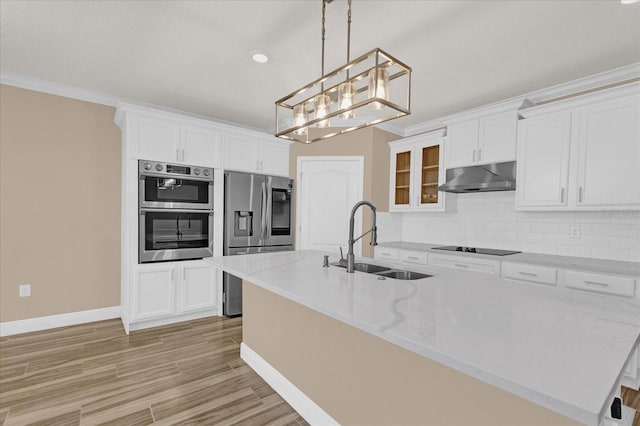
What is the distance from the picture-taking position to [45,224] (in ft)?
10.7

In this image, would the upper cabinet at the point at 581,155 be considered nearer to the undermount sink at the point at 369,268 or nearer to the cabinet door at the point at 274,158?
the undermount sink at the point at 369,268

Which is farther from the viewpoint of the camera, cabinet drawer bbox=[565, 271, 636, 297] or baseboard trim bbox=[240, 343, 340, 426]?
cabinet drawer bbox=[565, 271, 636, 297]

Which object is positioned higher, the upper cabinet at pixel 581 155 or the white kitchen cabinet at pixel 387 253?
the upper cabinet at pixel 581 155

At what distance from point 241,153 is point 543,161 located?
3302 mm

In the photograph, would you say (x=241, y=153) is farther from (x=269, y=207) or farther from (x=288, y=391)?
(x=288, y=391)

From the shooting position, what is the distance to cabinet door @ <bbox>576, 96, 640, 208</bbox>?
2488 mm

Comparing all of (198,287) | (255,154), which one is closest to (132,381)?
(198,287)

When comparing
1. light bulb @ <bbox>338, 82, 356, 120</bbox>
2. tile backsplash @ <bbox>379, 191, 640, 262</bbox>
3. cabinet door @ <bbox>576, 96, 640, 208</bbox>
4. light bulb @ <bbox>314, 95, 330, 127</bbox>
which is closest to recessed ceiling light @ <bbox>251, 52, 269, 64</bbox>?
light bulb @ <bbox>314, 95, 330, 127</bbox>

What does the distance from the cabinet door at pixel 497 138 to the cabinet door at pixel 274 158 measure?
7.99 feet

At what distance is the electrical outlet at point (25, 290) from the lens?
3150 millimetres

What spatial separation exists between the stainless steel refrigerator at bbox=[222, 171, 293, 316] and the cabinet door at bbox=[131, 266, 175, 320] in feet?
2.02

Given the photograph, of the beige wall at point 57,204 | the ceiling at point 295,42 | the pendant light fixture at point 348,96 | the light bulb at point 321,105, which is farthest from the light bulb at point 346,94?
the beige wall at point 57,204

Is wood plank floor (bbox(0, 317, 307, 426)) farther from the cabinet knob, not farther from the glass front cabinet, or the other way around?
the glass front cabinet

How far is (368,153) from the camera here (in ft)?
13.9
